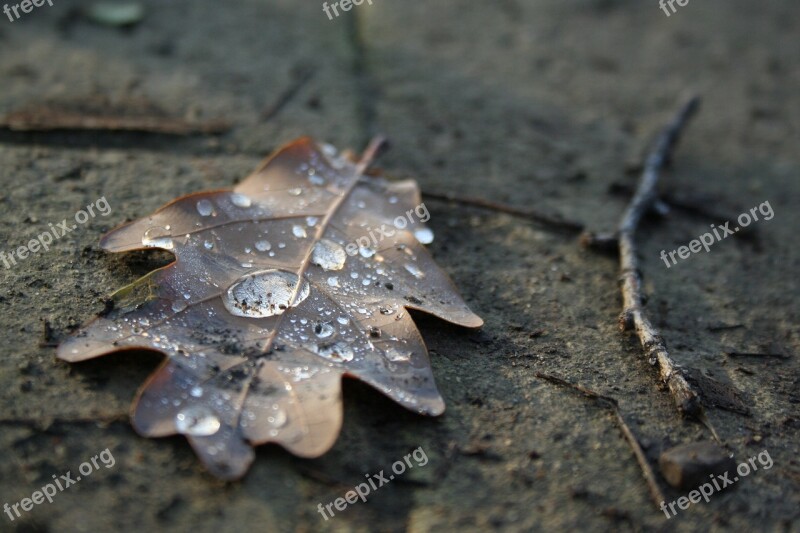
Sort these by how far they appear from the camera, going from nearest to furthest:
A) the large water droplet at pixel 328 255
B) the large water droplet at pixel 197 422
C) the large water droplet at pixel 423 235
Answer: the large water droplet at pixel 197 422
the large water droplet at pixel 328 255
the large water droplet at pixel 423 235

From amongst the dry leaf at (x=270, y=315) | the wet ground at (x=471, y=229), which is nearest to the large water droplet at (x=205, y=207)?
the dry leaf at (x=270, y=315)

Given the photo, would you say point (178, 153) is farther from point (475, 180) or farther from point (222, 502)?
point (222, 502)

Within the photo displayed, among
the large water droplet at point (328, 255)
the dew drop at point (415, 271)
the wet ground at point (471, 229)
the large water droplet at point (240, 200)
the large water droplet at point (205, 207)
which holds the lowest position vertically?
the wet ground at point (471, 229)

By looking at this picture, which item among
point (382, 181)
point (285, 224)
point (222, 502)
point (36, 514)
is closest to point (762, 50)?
point (382, 181)

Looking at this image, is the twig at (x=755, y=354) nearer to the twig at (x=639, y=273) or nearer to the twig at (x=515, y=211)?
the twig at (x=639, y=273)

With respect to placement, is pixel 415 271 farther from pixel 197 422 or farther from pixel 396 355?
pixel 197 422

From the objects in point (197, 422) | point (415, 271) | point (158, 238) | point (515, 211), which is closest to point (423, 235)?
point (415, 271)

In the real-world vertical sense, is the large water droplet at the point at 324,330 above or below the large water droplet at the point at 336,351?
above
